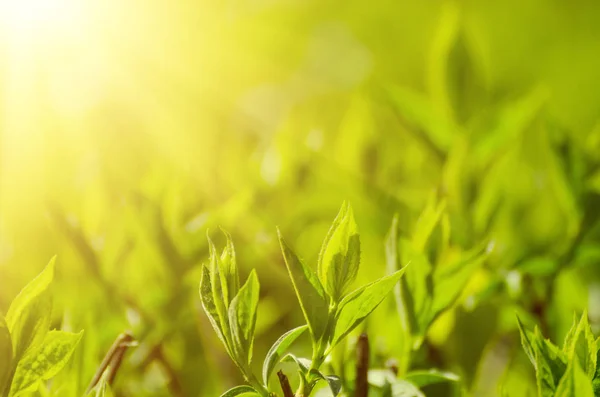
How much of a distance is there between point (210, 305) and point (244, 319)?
0.07ft

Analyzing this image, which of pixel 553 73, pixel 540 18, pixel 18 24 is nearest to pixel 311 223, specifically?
pixel 18 24

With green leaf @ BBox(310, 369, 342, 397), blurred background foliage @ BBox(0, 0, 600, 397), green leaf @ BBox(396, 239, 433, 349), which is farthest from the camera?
blurred background foliage @ BBox(0, 0, 600, 397)

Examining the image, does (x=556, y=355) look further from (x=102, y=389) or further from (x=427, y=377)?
(x=102, y=389)

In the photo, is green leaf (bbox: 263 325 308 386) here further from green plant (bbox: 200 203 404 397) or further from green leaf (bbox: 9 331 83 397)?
green leaf (bbox: 9 331 83 397)

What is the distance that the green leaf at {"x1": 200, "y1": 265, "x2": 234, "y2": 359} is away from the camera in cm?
37

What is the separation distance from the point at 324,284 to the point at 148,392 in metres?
0.28

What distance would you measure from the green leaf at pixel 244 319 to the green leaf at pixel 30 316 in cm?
11

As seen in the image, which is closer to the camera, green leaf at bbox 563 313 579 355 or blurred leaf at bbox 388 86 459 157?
green leaf at bbox 563 313 579 355

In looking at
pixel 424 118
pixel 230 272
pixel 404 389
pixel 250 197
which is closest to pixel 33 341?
pixel 230 272

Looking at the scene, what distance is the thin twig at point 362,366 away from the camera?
413 mm

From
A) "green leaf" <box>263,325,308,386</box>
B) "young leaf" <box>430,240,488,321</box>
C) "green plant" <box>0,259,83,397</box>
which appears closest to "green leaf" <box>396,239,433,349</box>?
"young leaf" <box>430,240,488,321</box>

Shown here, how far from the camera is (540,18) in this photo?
2264 mm

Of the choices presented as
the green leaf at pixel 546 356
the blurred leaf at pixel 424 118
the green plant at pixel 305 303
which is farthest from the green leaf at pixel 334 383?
the blurred leaf at pixel 424 118

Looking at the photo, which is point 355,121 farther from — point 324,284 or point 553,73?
point 553,73
